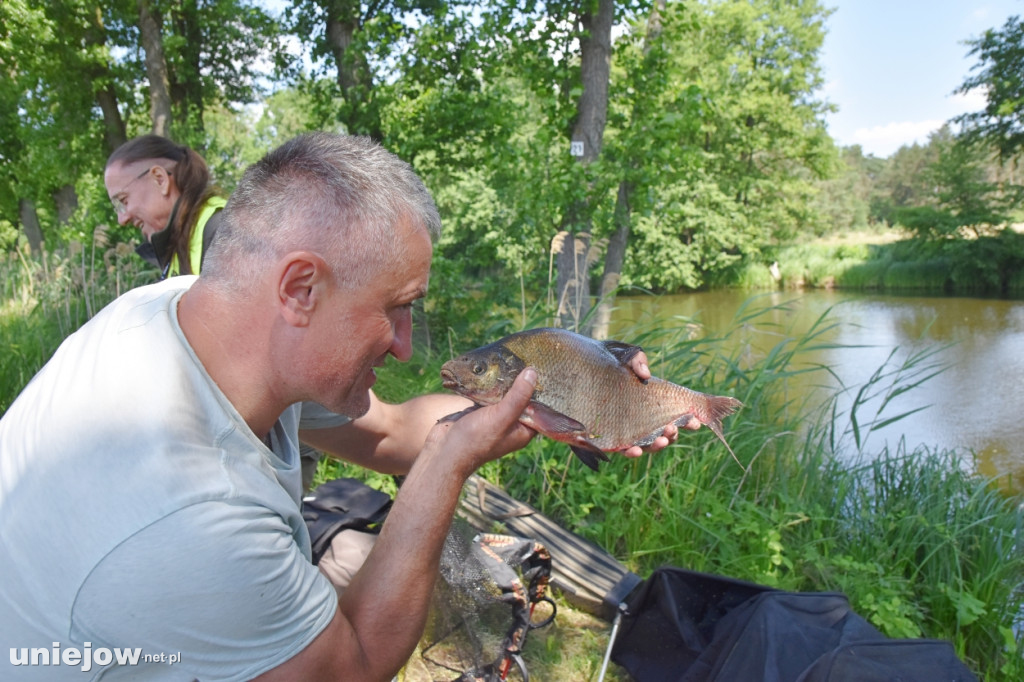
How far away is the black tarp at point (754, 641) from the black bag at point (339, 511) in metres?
1.09

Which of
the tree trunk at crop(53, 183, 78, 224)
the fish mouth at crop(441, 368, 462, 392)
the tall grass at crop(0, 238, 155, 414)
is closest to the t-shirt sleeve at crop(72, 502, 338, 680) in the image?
the fish mouth at crop(441, 368, 462, 392)

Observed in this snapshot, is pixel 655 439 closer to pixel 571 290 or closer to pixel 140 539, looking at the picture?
pixel 140 539

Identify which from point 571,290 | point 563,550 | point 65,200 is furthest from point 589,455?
point 65,200

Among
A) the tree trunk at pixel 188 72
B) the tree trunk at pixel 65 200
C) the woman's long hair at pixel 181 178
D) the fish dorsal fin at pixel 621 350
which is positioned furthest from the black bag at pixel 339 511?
the tree trunk at pixel 65 200

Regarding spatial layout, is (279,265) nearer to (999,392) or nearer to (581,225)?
(581,225)

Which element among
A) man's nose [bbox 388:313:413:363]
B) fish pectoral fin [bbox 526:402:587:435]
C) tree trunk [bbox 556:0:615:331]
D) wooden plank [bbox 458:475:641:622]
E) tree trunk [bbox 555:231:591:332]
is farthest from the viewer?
tree trunk [bbox 556:0:615:331]

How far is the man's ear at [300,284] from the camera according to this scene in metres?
1.36

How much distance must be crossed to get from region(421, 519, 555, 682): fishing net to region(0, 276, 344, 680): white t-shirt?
56.6 inches

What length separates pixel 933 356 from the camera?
12594 millimetres

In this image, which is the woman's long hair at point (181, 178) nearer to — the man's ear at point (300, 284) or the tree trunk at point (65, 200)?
the man's ear at point (300, 284)

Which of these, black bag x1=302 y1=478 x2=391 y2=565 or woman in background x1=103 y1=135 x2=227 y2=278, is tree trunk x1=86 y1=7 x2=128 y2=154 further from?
black bag x1=302 y1=478 x2=391 y2=565

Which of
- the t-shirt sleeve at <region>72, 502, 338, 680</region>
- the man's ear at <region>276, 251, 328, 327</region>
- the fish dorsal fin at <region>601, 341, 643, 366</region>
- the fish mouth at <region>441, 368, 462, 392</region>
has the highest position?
the man's ear at <region>276, 251, 328, 327</region>

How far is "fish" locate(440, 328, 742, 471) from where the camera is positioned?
1825mm

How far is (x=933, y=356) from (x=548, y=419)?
43.2 feet
